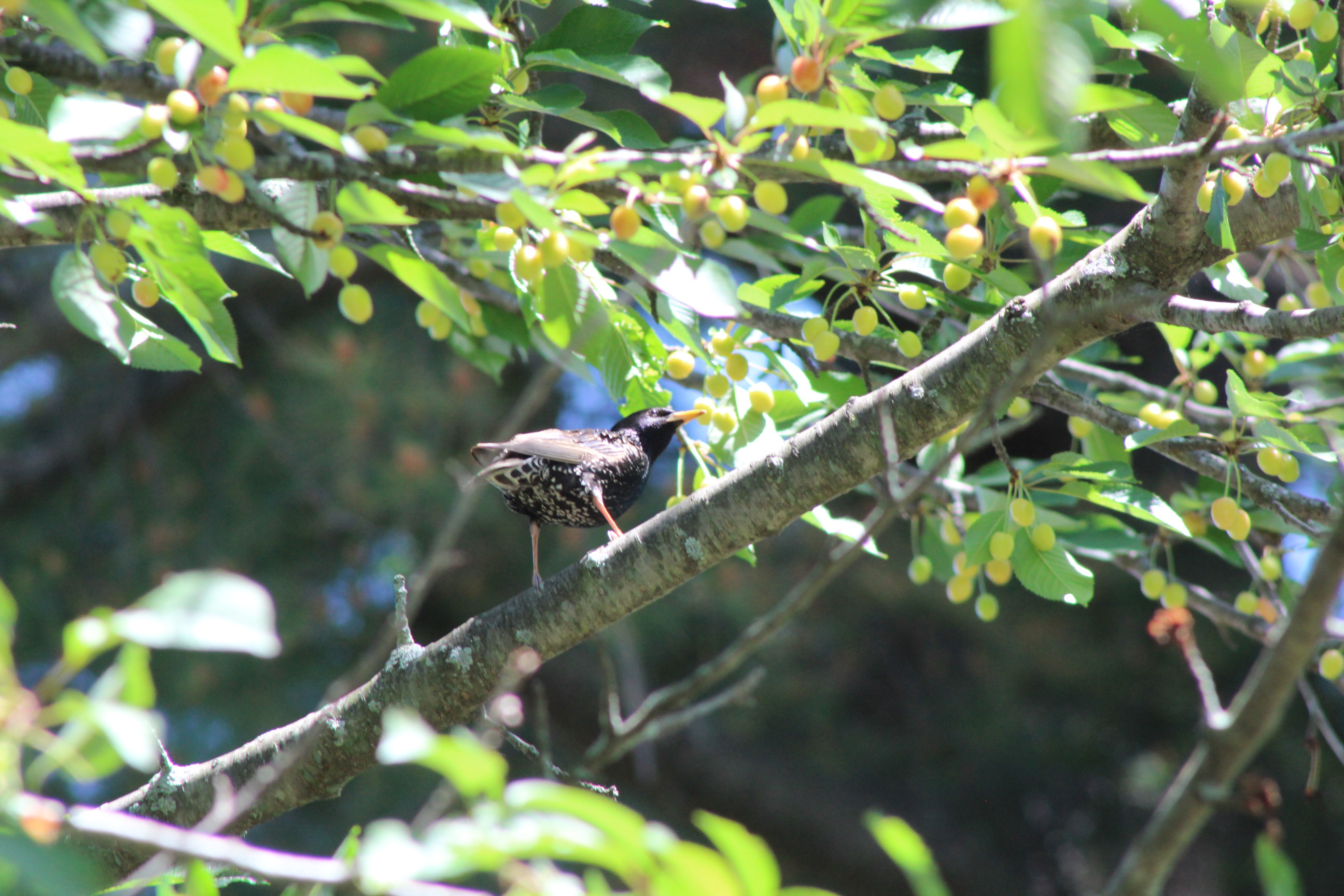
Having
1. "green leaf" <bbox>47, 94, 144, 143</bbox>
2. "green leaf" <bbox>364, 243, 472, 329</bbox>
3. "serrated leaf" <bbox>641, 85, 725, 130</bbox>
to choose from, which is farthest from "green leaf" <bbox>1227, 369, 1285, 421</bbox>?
"green leaf" <bbox>47, 94, 144, 143</bbox>

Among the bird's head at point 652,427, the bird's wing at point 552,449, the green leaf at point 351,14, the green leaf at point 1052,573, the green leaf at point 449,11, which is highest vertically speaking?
the green leaf at point 449,11

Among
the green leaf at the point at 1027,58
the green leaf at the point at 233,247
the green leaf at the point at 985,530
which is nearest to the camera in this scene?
the green leaf at the point at 1027,58

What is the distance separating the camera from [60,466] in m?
4.97

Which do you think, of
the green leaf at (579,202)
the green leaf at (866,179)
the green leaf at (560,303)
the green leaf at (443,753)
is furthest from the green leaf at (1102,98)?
the green leaf at (443,753)

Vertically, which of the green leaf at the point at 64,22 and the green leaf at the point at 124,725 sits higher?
the green leaf at the point at 64,22

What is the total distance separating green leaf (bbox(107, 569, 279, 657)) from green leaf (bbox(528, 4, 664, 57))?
1200 mm

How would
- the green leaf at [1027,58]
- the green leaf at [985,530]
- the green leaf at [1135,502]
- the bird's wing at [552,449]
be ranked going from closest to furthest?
the green leaf at [1027,58]
the green leaf at [1135,502]
the green leaf at [985,530]
the bird's wing at [552,449]

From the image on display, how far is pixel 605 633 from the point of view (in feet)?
13.3

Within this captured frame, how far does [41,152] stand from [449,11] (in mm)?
498

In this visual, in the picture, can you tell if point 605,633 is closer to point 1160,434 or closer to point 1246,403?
point 1160,434

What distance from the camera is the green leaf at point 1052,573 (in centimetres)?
192

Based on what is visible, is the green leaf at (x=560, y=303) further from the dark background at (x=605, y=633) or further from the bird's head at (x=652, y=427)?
the dark background at (x=605, y=633)

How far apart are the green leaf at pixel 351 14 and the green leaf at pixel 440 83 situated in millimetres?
52

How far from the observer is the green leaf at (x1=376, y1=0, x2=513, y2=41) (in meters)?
1.19
